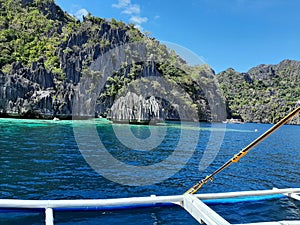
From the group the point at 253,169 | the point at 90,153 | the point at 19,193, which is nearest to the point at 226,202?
the point at 19,193

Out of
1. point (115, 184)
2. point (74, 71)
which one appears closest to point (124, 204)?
point (115, 184)

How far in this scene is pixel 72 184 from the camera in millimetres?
12250

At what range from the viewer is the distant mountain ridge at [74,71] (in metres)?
77.5

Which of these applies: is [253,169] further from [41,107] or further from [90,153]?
[41,107]

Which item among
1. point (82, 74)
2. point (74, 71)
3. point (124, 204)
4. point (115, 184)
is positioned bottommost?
point (115, 184)

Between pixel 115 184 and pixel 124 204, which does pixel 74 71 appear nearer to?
pixel 115 184

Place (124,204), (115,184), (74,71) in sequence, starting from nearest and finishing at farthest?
(124,204) < (115,184) < (74,71)

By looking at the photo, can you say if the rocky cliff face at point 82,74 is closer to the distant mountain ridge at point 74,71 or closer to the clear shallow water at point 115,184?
the distant mountain ridge at point 74,71

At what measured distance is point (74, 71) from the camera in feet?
323

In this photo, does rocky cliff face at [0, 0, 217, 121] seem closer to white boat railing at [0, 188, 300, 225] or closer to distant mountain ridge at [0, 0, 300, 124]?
distant mountain ridge at [0, 0, 300, 124]

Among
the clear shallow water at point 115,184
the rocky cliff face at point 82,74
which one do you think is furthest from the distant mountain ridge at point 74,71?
the clear shallow water at point 115,184

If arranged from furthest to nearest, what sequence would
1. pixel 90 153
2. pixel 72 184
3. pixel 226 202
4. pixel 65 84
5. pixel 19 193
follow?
pixel 65 84
pixel 90 153
pixel 72 184
pixel 19 193
pixel 226 202

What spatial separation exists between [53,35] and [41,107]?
2095 inches

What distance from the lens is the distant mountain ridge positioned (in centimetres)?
7748
